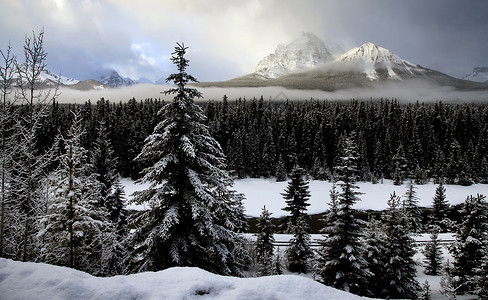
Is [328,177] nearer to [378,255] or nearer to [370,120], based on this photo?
[370,120]

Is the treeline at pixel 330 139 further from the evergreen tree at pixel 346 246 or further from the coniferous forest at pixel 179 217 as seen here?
the evergreen tree at pixel 346 246

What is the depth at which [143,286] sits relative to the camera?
17.5 feet

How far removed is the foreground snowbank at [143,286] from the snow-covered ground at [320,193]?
40.1 metres

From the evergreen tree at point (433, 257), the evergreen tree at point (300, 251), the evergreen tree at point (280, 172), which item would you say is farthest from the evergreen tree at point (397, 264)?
the evergreen tree at point (280, 172)

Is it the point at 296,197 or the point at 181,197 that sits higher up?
the point at 181,197

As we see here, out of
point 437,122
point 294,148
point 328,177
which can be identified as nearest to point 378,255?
point 328,177

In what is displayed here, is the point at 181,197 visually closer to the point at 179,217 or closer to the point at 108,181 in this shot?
the point at 179,217

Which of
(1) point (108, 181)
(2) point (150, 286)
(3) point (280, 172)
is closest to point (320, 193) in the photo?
(3) point (280, 172)

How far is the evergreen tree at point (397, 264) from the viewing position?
17.7m

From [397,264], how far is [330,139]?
234 feet

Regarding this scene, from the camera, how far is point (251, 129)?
81500 mm

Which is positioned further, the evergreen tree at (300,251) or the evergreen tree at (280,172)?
the evergreen tree at (280,172)

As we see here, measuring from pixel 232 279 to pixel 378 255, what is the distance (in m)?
16.8

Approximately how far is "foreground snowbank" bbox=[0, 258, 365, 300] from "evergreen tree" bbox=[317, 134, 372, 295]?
12087 millimetres
